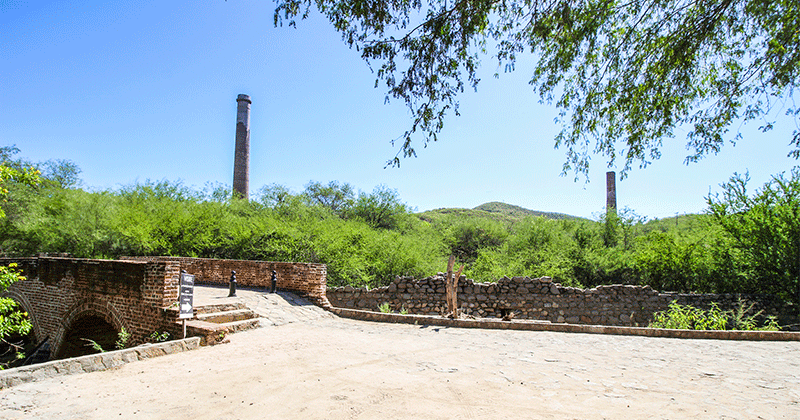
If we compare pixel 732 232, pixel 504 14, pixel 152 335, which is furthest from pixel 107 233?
pixel 732 232

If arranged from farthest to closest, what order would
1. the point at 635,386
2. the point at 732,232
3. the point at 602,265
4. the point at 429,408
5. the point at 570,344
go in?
1. the point at 602,265
2. the point at 732,232
3. the point at 570,344
4. the point at 635,386
5. the point at 429,408

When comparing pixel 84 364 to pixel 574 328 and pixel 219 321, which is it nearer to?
pixel 219 321

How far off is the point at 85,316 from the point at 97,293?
107cm

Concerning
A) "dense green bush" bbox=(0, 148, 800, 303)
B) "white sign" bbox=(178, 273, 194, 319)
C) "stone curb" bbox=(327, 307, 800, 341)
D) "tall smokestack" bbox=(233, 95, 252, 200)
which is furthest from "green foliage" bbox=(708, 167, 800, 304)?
"tall smokestack" bbox=(233, 95, 252, 200)

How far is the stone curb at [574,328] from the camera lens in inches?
294

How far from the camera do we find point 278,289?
38.9 ft

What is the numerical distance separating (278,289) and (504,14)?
9.85 m

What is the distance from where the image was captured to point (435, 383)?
171 inches

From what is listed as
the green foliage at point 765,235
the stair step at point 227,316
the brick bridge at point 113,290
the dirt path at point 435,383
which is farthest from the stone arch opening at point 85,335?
the green foliage at point 765,235

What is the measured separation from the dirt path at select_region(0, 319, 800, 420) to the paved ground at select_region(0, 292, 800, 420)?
18 millimetres

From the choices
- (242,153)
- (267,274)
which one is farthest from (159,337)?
(242,153)

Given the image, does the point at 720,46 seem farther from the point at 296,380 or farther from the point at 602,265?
the point at 602,265

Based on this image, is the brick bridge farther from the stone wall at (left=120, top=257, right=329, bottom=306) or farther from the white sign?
the white sign

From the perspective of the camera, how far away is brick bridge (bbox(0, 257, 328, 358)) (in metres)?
7.35
